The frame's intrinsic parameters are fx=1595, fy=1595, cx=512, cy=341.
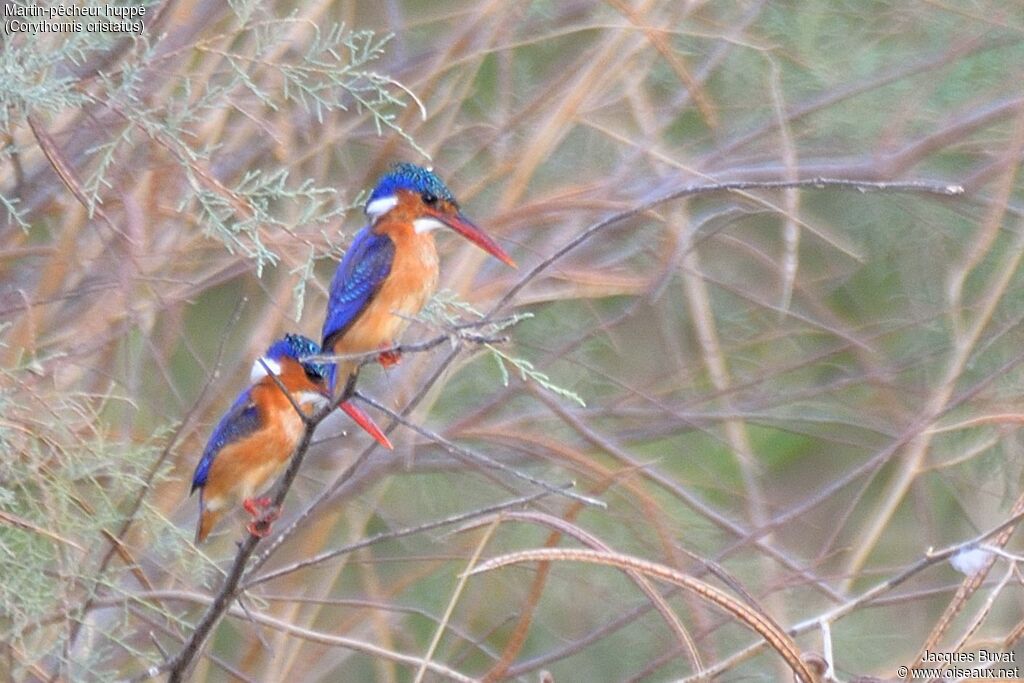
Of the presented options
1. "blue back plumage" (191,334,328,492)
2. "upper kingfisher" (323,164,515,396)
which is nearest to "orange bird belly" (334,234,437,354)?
"upper kingfisher" (323,164,515,396)

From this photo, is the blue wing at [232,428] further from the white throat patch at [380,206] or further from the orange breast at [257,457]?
the white throat patch at [380,206]

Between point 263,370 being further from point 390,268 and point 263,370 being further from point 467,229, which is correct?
point 467,229

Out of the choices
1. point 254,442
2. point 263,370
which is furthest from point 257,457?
point 263,370

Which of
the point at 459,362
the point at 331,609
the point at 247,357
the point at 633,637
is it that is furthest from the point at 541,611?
the point at 459,362

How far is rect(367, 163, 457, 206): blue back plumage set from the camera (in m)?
2.31

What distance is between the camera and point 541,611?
4266 millimetres

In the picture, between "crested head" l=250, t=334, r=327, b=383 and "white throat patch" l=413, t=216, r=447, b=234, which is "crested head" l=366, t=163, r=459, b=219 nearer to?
"white throat patch" l=413, t=216, r=447, b=234

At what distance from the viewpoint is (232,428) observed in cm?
258

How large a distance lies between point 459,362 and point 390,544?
220 centimetres

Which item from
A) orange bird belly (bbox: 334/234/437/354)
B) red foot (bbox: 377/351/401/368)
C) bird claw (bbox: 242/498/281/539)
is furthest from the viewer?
orange bird belly (bbox: 334/234/437/354)

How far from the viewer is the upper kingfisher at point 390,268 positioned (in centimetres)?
227

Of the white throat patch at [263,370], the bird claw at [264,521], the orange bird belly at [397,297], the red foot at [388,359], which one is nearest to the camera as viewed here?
the bird claw at [264,521]

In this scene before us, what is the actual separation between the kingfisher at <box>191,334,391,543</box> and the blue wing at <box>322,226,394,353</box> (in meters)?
0.18

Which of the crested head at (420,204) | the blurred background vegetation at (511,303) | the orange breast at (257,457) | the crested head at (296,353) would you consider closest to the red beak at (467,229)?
the crested head at (420,204)
